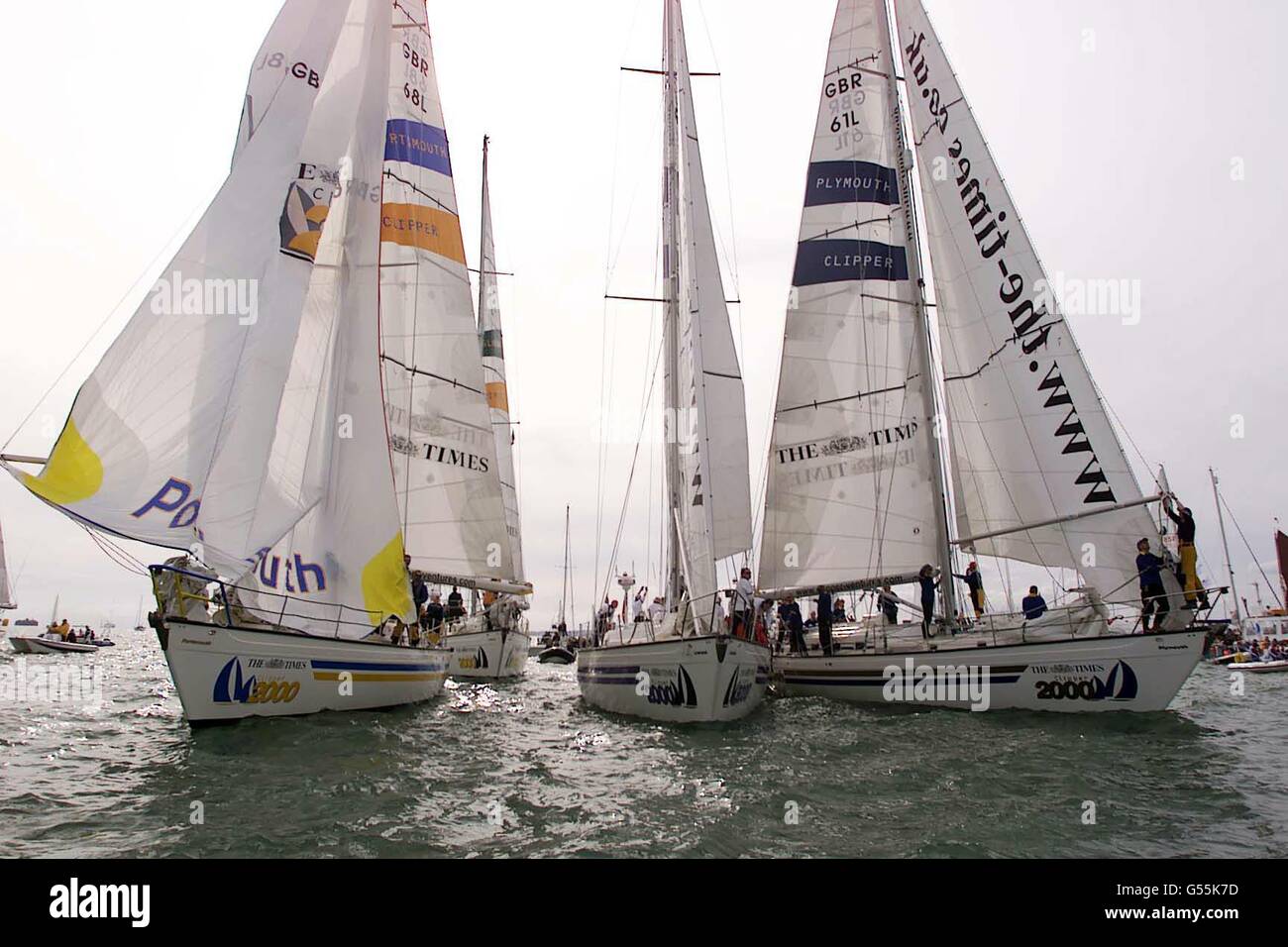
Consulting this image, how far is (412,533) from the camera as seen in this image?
64.2 ft

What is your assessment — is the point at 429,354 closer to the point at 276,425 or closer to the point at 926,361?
the point at 276,425

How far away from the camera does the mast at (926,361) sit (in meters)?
17.1

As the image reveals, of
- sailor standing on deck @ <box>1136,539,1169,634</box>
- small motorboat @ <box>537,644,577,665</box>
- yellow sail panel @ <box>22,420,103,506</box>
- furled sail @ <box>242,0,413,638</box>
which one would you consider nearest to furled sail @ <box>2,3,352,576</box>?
yellow sail panel @ <box>22,420,103,506</box>

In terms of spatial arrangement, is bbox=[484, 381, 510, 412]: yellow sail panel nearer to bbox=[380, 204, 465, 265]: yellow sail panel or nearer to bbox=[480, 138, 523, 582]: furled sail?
bbox=[480, 138, 523, 582]: furled sail

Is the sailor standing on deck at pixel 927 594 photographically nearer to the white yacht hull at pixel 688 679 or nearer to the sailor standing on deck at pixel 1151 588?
the white yacht hull at pixel 688 679

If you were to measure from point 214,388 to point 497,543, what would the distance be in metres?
9.70

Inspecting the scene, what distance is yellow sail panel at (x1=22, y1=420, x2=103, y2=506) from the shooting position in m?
10.6

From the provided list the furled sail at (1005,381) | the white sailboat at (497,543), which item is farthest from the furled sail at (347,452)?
the furled sail at (1005,381)

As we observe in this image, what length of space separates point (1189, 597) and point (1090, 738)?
11.9 feet

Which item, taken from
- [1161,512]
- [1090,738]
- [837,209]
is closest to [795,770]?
[1090,738]

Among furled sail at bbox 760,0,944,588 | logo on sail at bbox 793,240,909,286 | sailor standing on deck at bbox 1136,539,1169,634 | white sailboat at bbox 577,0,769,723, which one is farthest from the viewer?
logo on sail at bbox 793,240,909,286

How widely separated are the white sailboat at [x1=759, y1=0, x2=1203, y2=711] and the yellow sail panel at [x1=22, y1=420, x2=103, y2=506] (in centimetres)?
1349

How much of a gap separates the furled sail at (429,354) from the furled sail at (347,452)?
4.46 meters
